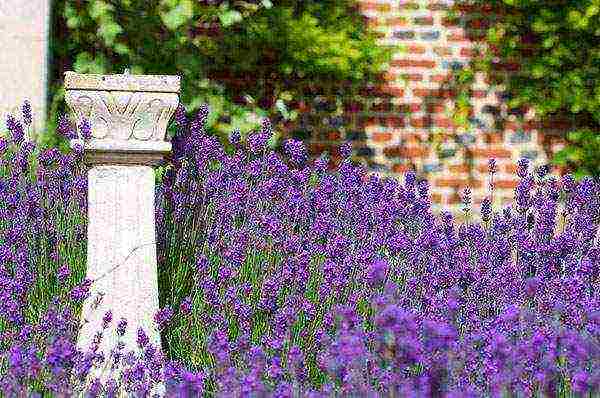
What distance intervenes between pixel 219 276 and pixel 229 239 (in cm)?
36

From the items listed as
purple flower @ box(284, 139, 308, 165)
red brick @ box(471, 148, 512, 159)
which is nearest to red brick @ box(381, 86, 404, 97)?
red brick @ box(471, 148, 512, 159)

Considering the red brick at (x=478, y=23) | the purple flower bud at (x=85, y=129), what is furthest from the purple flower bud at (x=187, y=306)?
the red brick at (x=478, y=23)

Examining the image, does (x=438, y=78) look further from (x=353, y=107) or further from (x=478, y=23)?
(x=353, y=107)

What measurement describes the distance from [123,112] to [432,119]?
11.9ft

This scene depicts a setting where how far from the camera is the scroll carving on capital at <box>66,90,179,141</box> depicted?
3199 mm

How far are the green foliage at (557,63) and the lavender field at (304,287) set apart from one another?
224 centimetres

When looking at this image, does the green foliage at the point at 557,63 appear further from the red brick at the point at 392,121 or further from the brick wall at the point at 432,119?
the red brick at the point at 392,121

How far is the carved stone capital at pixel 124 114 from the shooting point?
10.5 ft

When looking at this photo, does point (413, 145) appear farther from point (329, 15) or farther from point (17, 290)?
point (17, 290)

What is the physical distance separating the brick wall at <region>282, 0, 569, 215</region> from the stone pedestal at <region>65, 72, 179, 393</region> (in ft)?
10.9

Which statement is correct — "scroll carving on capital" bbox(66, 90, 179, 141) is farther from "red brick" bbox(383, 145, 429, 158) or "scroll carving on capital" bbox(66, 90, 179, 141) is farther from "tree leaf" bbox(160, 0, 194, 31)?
"red brick" bbox(383, 145, 429, 158)

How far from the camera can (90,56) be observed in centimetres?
585

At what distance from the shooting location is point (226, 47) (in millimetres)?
6324

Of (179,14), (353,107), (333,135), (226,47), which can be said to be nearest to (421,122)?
(353,107)
